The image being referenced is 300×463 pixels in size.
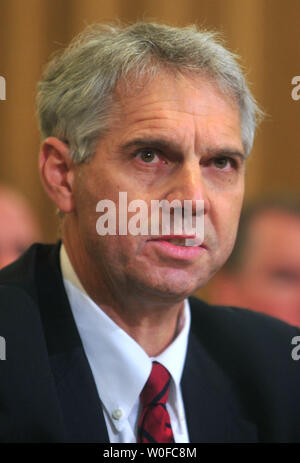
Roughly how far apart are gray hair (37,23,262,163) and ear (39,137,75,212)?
0.07 feet

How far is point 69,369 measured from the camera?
1.15m

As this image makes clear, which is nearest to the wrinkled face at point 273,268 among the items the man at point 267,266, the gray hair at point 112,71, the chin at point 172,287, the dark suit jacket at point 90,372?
the man at point 267,266

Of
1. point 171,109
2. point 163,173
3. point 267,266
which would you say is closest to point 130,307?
point 163,173

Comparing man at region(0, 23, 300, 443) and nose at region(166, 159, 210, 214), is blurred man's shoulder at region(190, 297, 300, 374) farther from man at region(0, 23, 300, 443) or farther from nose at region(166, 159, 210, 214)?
nose at region(166, 159, 210, 214)

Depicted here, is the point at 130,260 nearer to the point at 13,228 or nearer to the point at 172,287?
the point at 172,287

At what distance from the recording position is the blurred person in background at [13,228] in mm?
2152

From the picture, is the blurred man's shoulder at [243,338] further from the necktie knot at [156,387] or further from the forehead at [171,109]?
the forehead at [171,109]

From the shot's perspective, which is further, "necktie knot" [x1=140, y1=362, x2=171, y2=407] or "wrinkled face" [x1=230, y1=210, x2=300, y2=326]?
"wrinkled face" [x1=230, y1=210, x2=300, y2=326]

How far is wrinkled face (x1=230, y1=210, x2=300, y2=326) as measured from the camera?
84.6 inches

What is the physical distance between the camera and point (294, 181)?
9.64 feet

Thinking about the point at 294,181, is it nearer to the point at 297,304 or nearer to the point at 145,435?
the point at 297,304

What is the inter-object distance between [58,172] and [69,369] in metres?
0.38

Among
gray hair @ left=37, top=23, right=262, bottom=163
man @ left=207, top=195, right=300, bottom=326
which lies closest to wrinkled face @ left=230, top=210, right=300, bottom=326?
man @ left=207, top=195, right=300, bottom=326
